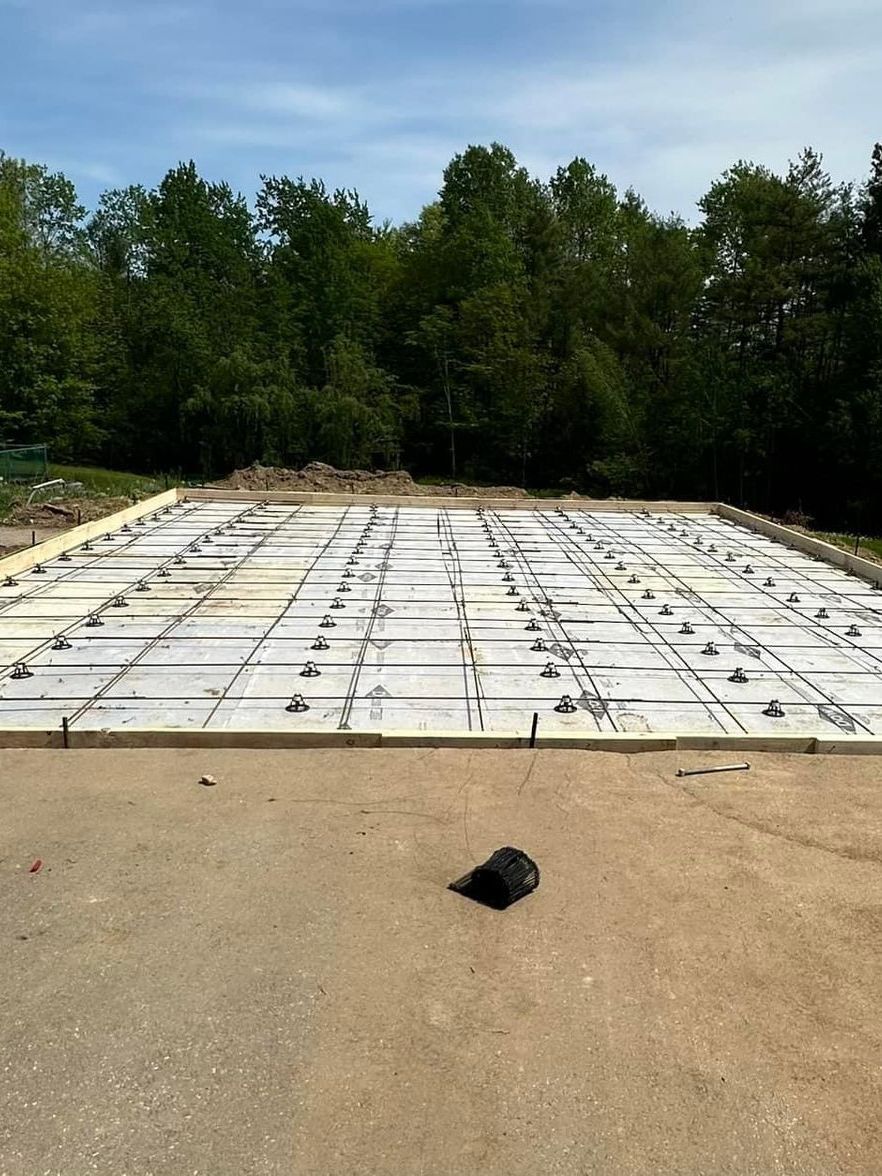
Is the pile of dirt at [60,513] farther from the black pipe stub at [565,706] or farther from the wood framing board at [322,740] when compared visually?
the black pipe stub at [565,706]

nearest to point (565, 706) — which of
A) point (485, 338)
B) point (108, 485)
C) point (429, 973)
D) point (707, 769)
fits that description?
point (707, 769)

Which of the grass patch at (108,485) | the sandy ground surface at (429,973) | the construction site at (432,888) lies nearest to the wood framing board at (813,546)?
the construction site at (432,888)

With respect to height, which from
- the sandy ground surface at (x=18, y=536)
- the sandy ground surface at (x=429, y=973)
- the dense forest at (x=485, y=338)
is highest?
the dense forest at (x=485, y=338)

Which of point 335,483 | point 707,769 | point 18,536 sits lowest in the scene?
point 18,536

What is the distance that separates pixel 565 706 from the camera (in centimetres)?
494

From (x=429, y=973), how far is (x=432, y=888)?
0.48 metres

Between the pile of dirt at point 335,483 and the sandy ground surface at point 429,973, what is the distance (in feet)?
34.6

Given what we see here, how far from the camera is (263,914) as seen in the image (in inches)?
119

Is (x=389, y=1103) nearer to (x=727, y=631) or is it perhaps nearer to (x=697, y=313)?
(x=727, y=631)

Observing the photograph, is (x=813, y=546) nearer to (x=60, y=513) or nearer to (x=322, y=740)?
(x=322, y=740)

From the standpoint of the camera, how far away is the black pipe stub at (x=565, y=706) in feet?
16.1

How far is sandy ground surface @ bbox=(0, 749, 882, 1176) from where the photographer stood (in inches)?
84.7

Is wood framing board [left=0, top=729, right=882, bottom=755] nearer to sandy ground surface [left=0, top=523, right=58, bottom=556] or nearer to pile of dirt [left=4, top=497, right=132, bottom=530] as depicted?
sandy ground surface [left=0, top=523, right=58, bottom=556]

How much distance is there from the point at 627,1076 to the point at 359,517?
9.43 m
